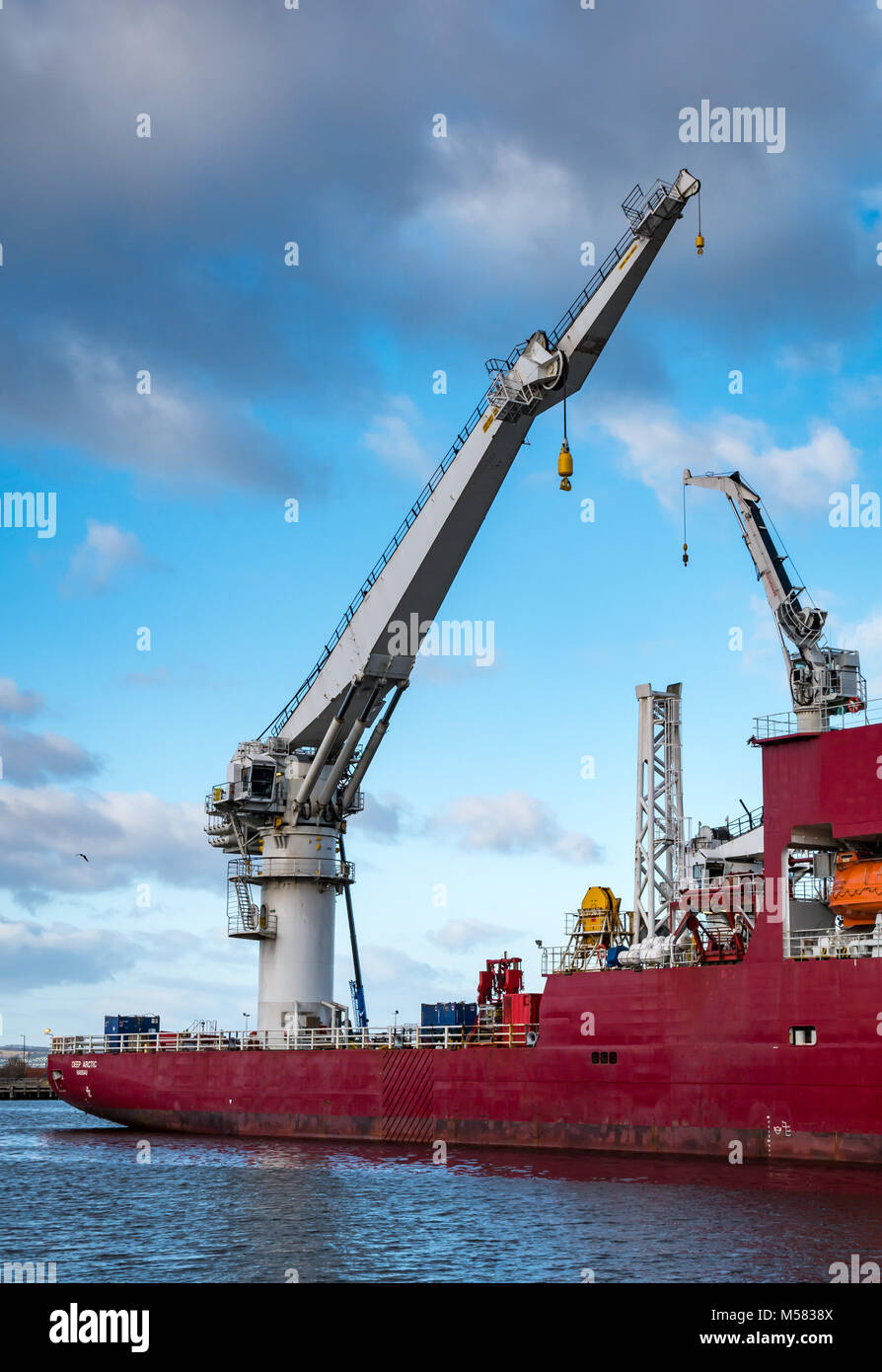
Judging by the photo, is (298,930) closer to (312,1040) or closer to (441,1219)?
(312,1040)

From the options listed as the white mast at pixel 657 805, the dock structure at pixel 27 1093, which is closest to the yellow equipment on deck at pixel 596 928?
the white mast at pixel 657 805

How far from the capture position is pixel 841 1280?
1834 centimetres

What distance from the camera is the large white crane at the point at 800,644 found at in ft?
111

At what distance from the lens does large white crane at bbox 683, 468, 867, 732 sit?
111ft

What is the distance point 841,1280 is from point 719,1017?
13384 mm

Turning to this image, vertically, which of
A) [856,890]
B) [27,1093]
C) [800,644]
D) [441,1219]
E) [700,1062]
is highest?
[800,644]

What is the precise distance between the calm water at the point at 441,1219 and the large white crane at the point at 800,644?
10.3 meters

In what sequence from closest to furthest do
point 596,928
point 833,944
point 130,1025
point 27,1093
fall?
point 833,944, point 596,928, point 130,1025, point 27,1093

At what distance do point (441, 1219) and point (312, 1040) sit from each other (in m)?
18.2

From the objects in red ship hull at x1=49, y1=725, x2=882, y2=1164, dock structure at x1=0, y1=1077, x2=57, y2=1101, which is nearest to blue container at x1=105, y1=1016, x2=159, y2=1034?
red ship hull at x1=49, y1=725, x2=882, y2=1164

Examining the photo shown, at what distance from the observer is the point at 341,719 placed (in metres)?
43.0

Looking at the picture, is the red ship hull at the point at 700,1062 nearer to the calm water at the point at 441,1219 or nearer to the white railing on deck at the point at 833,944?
the white railing on deck at the point at 833,944

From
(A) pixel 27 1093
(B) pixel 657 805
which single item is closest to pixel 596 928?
(B) pixel 657 805
